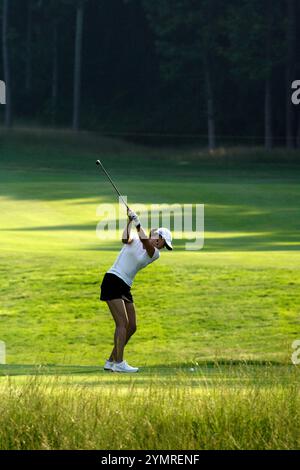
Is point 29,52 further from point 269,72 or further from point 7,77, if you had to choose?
point 269,72

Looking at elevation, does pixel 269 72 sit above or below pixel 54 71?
below

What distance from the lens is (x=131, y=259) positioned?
1420cm

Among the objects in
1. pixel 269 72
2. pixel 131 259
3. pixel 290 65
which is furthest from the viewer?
pixel 290 65

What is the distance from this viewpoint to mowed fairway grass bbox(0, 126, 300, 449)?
974 cm

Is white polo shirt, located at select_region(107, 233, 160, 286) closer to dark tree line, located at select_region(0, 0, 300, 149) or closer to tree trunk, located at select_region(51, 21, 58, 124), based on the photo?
dark tree line, located at select_region(0, 0, 300, 149)

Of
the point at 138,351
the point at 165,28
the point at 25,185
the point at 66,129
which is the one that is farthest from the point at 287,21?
the point at 138,351

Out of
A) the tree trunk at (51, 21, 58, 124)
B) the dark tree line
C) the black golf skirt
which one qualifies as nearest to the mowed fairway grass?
the black golf skirt

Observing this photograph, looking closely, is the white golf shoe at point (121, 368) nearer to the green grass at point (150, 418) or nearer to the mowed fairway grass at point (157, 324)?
the mowed fairway grass at point (157, 324)

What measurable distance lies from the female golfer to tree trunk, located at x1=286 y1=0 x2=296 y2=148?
44.7 m

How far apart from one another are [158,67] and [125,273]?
61.1 meters

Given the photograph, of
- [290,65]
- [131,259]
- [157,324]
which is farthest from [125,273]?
[290,65]

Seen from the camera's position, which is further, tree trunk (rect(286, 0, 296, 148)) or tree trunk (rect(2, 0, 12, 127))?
tree trunk (rect(2, 0, 12, 127))

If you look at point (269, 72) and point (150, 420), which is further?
point (269, 72)

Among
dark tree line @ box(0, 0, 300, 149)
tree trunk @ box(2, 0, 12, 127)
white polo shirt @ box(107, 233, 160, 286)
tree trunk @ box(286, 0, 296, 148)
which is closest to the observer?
white polo shirt @ box(107, 233, 160, 286)
